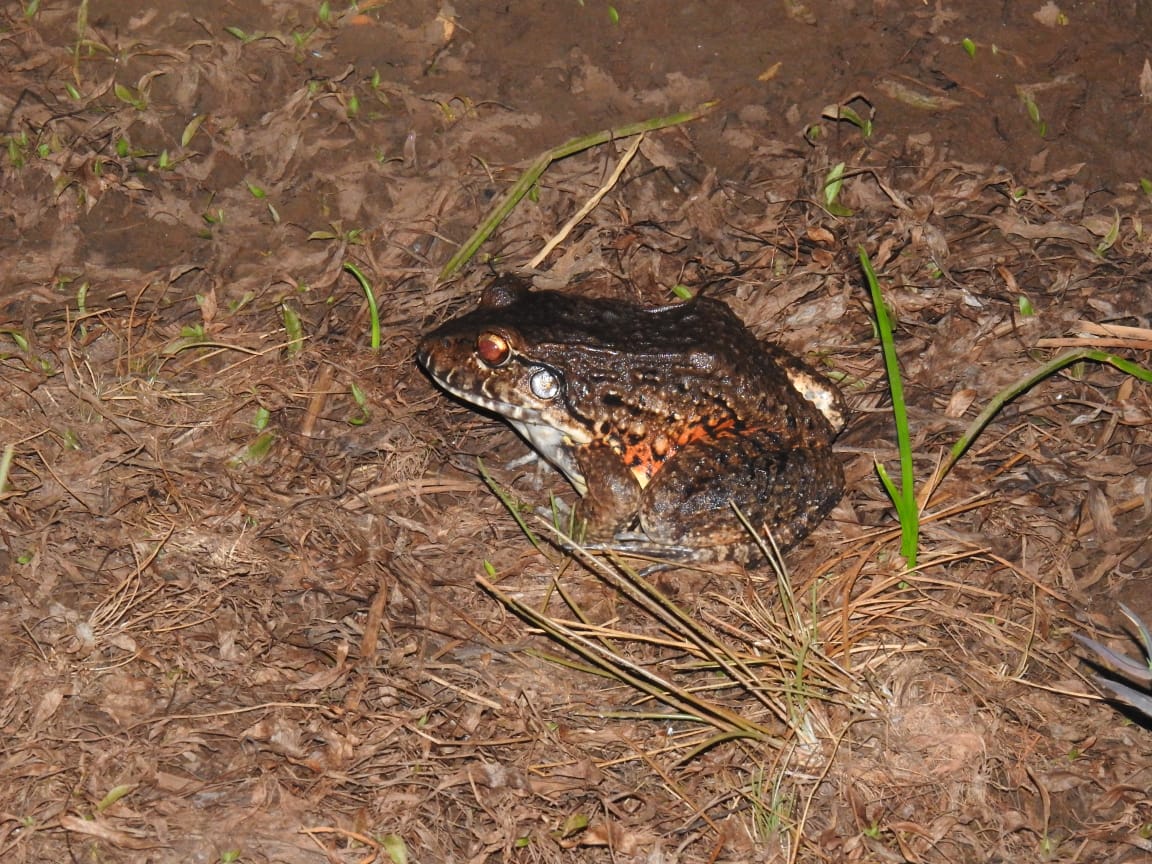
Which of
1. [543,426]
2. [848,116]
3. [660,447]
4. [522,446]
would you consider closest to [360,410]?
[522,446]

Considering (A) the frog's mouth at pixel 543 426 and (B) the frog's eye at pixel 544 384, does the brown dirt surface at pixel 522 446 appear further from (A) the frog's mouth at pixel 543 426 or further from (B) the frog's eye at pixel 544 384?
(B) the frog's eye at pixel 544 384

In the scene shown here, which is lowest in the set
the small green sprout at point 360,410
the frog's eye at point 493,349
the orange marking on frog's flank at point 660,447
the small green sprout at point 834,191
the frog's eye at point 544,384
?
the small green sprout at point 360,410

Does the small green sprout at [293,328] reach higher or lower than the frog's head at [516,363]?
lower

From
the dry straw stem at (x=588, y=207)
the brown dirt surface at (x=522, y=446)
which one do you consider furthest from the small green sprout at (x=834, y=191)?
the dry straw stem at (x=588, y=207)

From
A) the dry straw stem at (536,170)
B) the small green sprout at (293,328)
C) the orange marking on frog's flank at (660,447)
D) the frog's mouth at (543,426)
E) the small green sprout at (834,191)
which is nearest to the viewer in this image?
the orange marking on frog's flank at (660,447)

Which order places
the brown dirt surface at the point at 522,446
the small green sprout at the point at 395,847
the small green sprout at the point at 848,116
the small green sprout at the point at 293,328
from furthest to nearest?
the small green sprout at the point at 848,116 → the small green sprout at the point at 293,328 → the brown dirt surface at the point at 522,446 → the small green sprout at the point at 395,847

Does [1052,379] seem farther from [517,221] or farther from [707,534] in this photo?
[517,221]

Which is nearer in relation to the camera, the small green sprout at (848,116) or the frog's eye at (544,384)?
the frog's eye at (544,384)

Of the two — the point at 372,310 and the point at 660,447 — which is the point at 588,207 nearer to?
the point at 372,310
